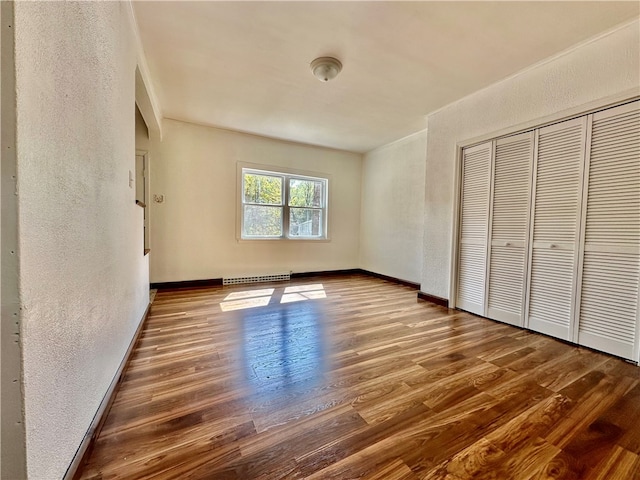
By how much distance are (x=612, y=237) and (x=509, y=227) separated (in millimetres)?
755

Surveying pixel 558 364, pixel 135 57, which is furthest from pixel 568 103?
pixel 135 57

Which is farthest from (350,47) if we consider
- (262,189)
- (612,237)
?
(262,189)

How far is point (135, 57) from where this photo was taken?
81.6 inches

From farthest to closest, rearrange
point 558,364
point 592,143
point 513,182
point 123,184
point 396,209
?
point 396,209
point 513,182
point 592,143
point 558,364
point 123,184

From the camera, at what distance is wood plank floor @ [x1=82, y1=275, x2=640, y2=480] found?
1.10 meters

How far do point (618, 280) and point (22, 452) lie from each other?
3.39 meters

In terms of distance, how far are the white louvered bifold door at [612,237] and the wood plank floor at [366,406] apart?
0.79 ft

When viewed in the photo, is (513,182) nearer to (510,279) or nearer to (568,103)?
(568,103)

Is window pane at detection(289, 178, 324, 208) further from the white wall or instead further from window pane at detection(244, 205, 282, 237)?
window pane at detection(244, 205, 282, 237)

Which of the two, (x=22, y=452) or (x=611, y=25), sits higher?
(x=611, y=25)

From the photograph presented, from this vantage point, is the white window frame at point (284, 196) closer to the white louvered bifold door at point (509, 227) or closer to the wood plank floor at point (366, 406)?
the wood plank floor at point (366, 406)

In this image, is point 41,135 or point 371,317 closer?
point 41,135

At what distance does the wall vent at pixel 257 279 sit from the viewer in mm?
4442

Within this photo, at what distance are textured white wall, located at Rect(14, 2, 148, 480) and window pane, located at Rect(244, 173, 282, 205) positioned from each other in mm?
2987
